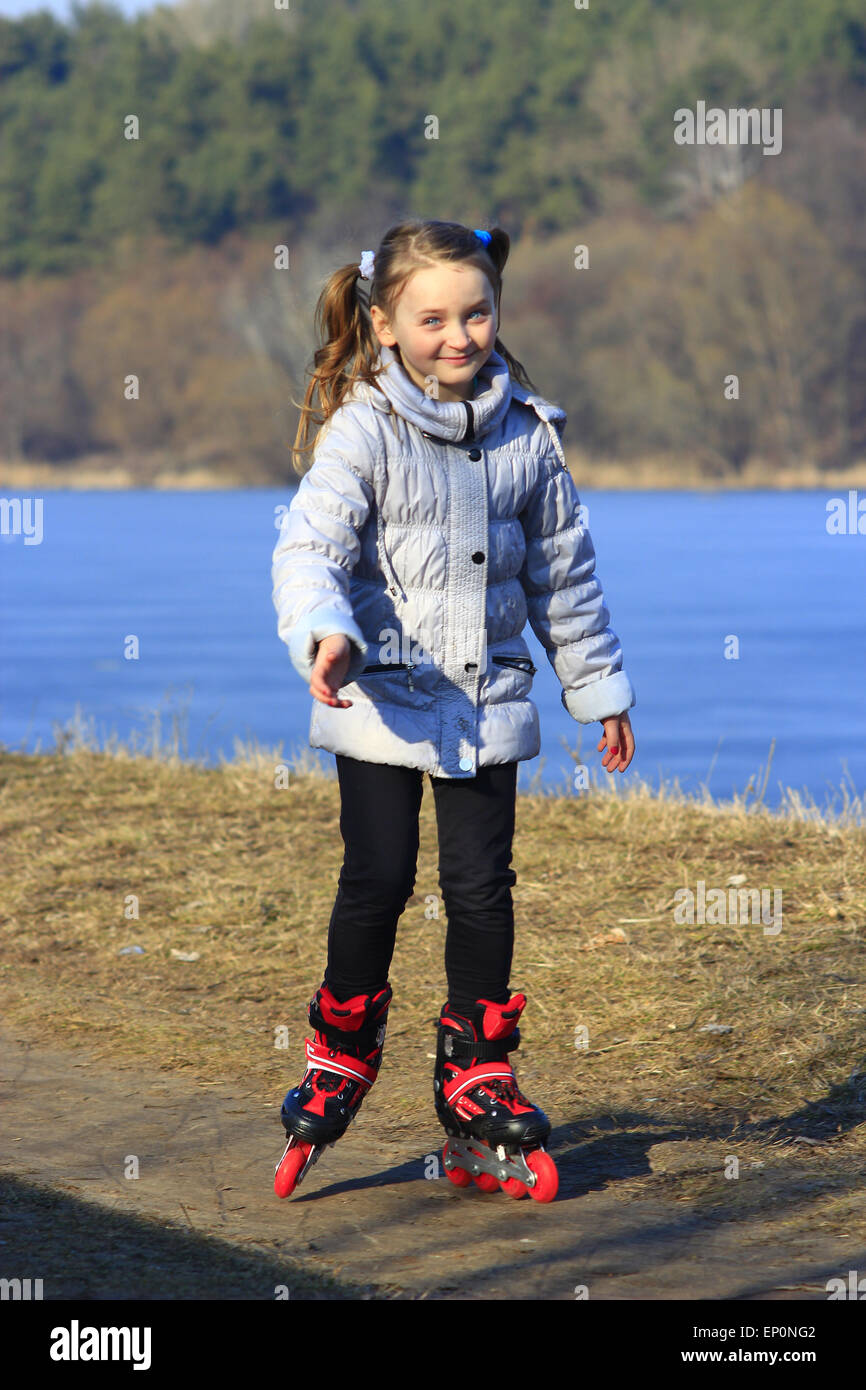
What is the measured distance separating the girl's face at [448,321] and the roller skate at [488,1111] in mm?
1228

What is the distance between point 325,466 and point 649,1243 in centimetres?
154

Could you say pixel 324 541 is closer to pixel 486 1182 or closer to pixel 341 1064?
pixel 341 1064

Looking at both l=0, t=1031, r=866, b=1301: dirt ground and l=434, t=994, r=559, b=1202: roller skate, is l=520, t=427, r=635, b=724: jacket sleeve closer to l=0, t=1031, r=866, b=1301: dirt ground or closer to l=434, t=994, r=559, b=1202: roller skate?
l=434, t=994, r=559, b=1202: roller skate

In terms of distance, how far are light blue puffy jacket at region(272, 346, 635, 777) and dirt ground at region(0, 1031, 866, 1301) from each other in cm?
87

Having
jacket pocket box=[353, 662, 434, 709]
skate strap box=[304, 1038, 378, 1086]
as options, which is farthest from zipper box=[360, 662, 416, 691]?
skate strap box=[304, 1038, 378, 1086]

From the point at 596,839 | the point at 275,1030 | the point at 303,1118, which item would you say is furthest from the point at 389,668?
the point at 596,839

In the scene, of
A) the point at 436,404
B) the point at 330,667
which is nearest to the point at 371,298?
the point at 436,404

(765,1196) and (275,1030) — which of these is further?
(275,1030)

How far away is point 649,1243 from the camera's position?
10.3ft

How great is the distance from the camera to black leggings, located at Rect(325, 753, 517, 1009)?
338cm

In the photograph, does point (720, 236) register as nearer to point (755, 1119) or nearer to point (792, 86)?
point (792, 86)

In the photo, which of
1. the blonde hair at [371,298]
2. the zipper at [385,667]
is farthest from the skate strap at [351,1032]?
the blonde hair at [371,298]

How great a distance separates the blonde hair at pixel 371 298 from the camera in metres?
3.38
